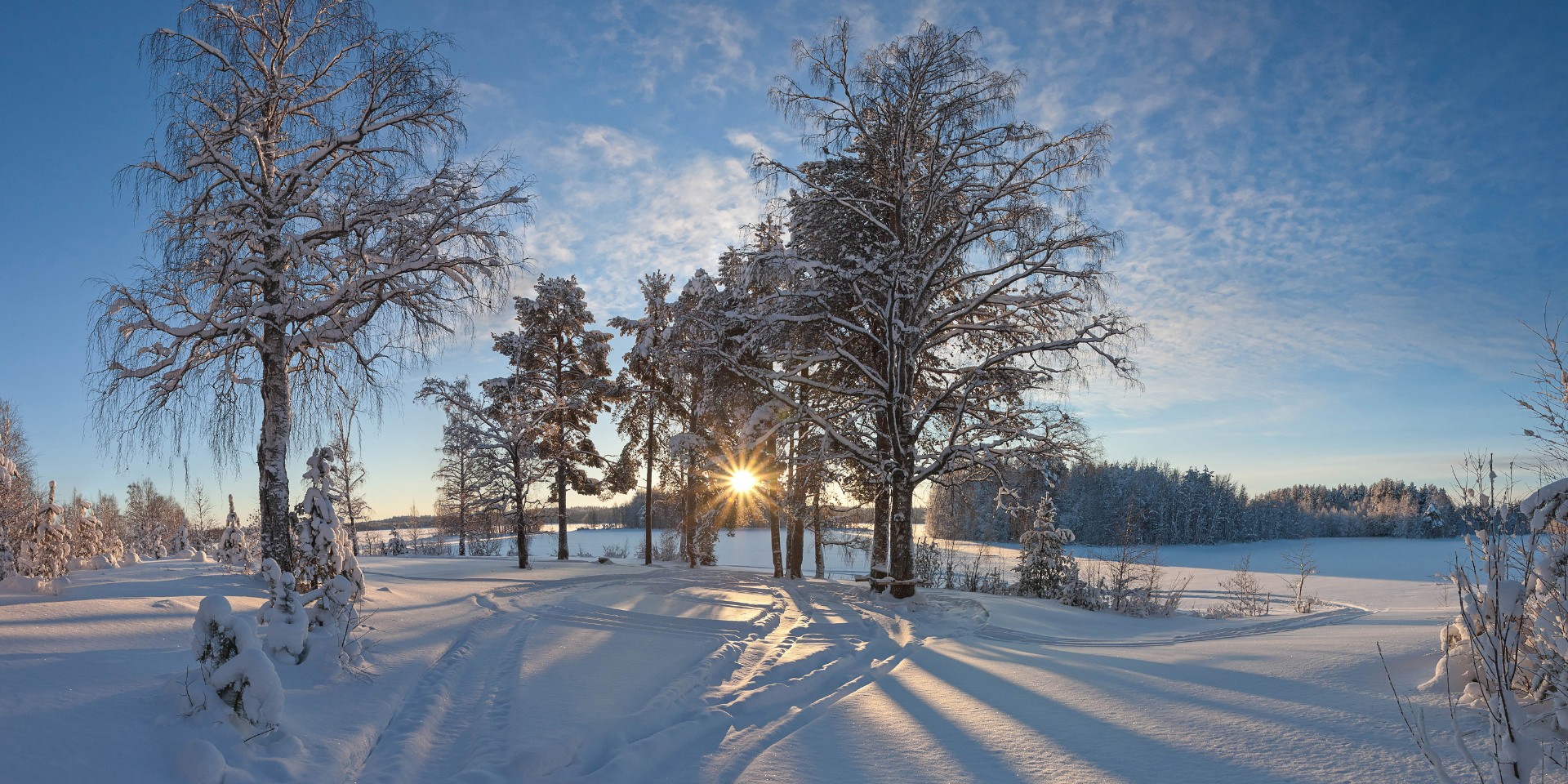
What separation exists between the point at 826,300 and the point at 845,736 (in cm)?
1054

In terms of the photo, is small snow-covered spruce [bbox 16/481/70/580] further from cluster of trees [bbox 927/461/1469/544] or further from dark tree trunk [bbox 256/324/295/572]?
cluster of trees [bbox 927/461/1469/544]

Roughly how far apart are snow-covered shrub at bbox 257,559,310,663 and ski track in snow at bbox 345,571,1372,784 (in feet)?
3.78

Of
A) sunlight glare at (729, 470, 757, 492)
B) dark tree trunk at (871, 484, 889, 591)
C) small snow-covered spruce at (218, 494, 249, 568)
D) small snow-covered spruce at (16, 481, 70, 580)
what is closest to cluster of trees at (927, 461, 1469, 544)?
sunlight glare at (729, 470, 757, 492)

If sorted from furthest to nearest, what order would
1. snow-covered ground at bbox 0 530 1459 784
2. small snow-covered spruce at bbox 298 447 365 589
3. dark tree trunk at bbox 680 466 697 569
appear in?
dark tree trunk at bbox 680 466 697 569
small snow-covered spruce at bbox 298 447 365 589
snow-covered ground at bbox 0 530 1459 784

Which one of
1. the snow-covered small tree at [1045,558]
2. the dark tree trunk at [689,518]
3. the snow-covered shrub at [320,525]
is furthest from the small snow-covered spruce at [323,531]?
the dark tree trunk at [689,518]

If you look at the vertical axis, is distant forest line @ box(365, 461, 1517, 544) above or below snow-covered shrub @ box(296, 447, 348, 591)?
below

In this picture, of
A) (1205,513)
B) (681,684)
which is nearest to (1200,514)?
(1205,513)

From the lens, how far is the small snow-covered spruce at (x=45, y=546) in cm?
833

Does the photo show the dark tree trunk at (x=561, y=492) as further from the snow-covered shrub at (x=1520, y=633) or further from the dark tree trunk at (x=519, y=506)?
the snow-covered shrub at (x=1520, y=633)

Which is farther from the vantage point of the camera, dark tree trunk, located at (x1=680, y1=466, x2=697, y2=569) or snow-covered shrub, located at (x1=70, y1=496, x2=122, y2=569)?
dark tree trunk, located at (x1=680, y1=466, x2=697, y2=569)

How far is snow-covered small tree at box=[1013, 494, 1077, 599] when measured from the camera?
16.2m

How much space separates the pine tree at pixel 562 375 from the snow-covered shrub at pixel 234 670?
63.4 feet

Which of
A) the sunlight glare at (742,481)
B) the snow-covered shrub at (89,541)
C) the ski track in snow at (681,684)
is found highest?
the sunlight glare at (742,481)

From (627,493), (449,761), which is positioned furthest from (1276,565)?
(449,761)
